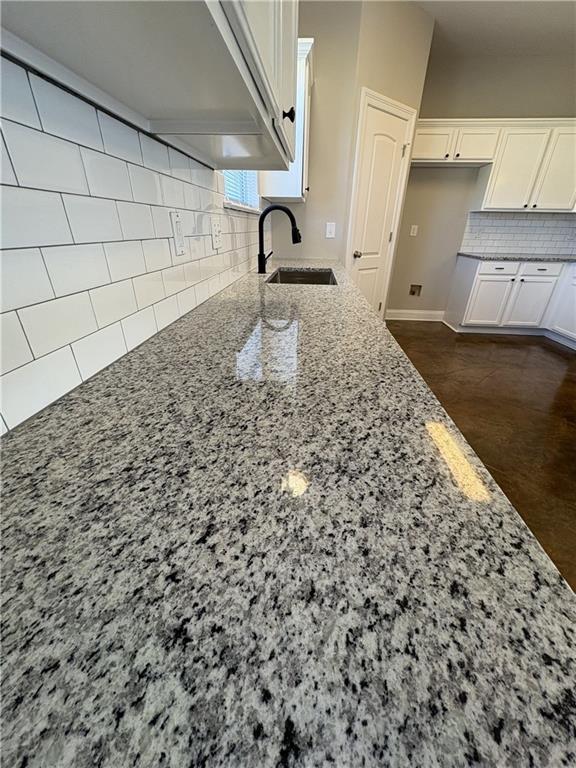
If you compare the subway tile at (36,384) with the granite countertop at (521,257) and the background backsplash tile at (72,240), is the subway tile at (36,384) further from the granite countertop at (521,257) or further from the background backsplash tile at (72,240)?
the granite countertop at (521,257)

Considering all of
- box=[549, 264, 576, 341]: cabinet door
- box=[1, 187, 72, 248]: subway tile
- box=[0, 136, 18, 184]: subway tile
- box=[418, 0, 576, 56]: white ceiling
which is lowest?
box=[549, 264, 576, 341]: cabinet door

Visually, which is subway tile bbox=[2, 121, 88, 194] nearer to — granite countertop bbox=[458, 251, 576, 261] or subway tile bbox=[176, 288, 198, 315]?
subway tile bbox=[176, 288, 198, 315]

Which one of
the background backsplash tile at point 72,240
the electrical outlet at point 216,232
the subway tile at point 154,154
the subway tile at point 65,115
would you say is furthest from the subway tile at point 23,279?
the electrical outlet at point 216,232

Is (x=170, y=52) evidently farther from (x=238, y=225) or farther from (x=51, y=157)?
(x=238, y=225)

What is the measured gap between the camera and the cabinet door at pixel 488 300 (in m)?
3.36

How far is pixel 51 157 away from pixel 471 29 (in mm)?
3750

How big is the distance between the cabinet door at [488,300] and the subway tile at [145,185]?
144 inches

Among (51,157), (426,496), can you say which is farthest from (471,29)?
(426,496)

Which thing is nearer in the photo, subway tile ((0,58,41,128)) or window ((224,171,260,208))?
subway tile ((0,58,41,128))

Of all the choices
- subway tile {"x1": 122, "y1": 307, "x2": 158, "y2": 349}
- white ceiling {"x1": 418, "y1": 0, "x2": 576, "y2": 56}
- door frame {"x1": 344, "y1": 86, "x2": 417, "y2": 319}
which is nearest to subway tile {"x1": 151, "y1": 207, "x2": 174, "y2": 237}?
subway tile {"x1": 122, "y1": 307, "x2": 158, "y2": 349}

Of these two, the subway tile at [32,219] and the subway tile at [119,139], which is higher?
the subway tile at [119,139]

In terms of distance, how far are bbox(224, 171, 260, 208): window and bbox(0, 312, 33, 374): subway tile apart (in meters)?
1.37

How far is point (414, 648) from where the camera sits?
21 centimetres

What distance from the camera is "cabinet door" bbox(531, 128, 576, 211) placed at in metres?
2.99
